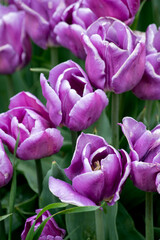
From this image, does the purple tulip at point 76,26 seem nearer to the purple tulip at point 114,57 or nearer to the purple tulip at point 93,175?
the purple tulip at point 114,57

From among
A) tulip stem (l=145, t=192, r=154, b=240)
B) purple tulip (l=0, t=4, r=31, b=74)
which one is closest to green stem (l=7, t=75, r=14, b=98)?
purple tulip (l=0, t=4, r=31, b=74)

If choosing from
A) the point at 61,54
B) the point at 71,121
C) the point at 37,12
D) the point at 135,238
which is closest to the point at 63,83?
the point at 71,121

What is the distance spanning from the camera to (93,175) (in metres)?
0.57

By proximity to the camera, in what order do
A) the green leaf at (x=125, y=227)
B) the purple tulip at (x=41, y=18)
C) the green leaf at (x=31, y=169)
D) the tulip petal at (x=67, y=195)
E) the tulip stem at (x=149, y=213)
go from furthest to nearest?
the purple tulip at (x=41, y=18), the green leaf at (x=31, y=169), the green leaf at (x=125, y=227), the tulip stem at (x=149, y=213), the tulip petal at (x=67, y=195)

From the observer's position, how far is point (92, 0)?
2.88ft

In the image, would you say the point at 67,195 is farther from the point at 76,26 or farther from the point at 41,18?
the point at 41,18

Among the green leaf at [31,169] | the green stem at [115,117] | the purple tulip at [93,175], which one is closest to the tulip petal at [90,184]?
the purple tulip at [93,175]

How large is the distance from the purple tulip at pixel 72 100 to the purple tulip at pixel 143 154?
0.08 metres

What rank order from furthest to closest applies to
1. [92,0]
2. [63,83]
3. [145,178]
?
[92,0]
[63,83]
[145,178]

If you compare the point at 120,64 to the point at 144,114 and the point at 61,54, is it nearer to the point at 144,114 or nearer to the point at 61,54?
the point at 144,114

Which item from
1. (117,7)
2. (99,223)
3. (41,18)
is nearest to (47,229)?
(99,223)

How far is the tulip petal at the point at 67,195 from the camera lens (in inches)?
22.5

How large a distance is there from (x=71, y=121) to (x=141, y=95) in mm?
157

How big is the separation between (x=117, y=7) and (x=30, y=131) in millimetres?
291
